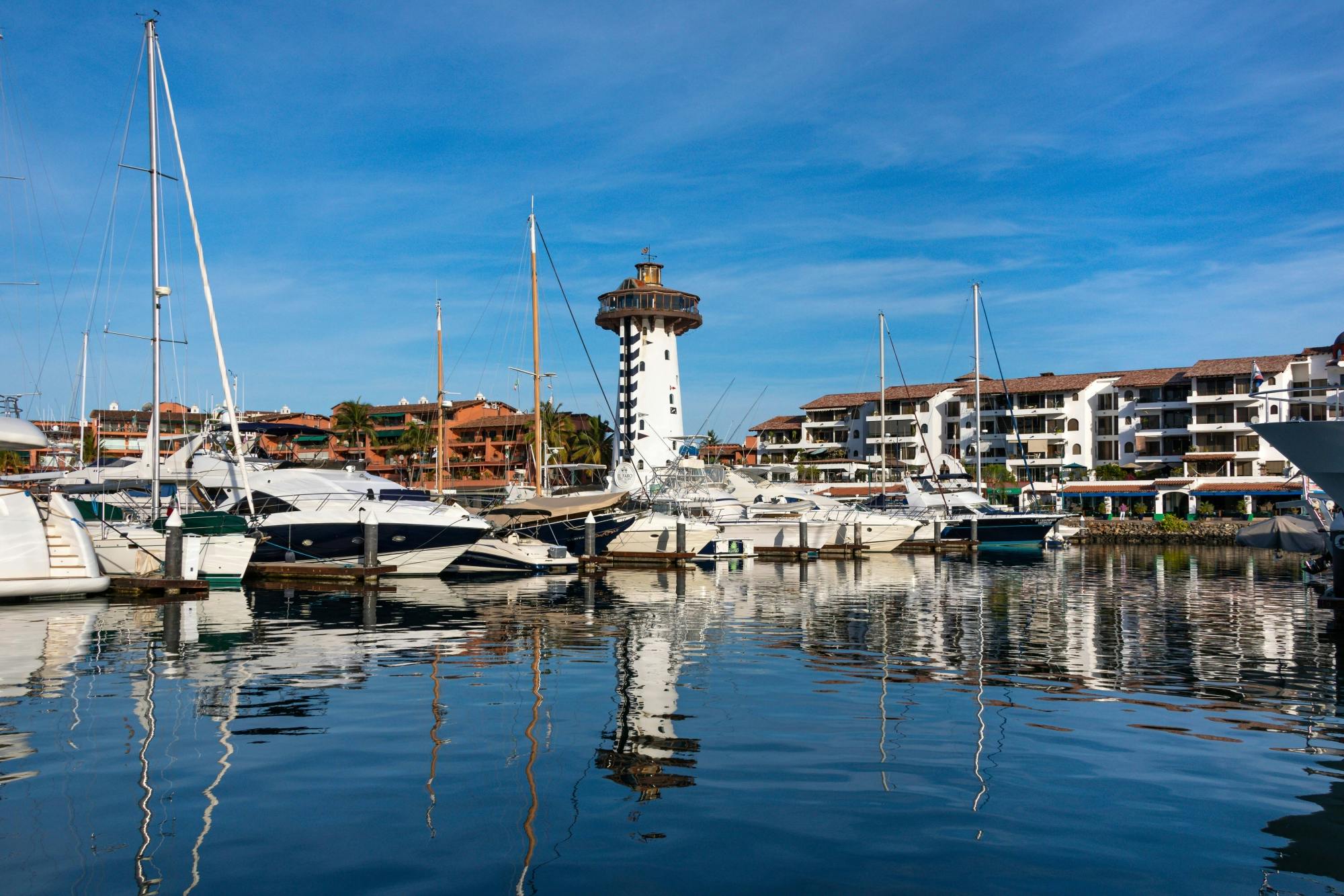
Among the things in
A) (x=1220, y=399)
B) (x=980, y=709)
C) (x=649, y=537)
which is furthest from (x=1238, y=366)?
(x=980, y=709)

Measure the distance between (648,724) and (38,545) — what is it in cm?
1903

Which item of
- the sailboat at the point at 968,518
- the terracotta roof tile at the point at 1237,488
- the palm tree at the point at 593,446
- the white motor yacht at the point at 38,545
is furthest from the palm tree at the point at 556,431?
the white motor yacht at the point at 38,545

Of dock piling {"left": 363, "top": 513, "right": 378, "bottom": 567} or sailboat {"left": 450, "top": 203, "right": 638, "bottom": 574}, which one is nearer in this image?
dock piling {"left": 363, "top": 513, "right": 378, "bottom": 567}

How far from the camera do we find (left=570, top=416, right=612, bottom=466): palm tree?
100312 mm

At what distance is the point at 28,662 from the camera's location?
15.3 meters

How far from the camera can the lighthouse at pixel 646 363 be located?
212ft

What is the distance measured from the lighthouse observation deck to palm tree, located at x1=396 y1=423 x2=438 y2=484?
47493 mm

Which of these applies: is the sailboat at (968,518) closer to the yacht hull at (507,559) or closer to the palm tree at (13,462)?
the yacht hull at (507,559)

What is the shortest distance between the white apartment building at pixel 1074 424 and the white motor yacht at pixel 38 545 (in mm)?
59684

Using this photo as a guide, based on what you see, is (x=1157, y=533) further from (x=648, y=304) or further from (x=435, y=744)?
(x=435, y=744)

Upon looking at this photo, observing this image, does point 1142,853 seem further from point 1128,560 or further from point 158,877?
point 1128,560

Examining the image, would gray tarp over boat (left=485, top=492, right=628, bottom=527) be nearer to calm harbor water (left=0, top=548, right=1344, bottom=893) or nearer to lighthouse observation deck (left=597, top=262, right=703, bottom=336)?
calm harbor water (left=0, top=548, right=1344, bottom=893)

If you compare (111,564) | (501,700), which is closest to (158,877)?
(501,700)

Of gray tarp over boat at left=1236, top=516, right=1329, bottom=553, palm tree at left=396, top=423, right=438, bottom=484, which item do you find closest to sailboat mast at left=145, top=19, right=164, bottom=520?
gray tarp over boat at left=1236, top=516, right=1329, bottom=553
